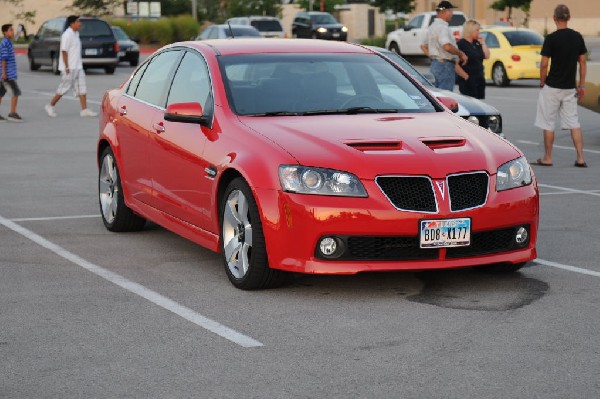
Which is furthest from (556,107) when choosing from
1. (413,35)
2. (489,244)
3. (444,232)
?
(413,35)

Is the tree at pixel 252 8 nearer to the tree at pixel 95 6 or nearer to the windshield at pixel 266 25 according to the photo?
the tree at pixel 95 6

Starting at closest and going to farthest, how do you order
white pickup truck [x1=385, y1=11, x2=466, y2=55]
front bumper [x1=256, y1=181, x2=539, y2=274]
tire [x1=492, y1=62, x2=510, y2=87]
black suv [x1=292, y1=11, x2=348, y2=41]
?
1. front bumper [x1=256, y1=181, x2=539, y2=274]
2. tire [x1=492, y1=62, x2=510, y2=87]
3. white pickup truck [x1=385, y1=11, x2=466, y2=55]
4. black suv [x1=292, y1=11, x2=348, y2=41]

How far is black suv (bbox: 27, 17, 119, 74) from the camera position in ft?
129

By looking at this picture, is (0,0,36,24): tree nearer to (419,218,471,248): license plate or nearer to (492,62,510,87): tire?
(492,62,510,87): tire

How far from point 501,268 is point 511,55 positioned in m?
23.9

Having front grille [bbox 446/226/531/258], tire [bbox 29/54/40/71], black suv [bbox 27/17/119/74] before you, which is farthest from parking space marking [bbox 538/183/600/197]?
tire [bbox 29/54/40/71]

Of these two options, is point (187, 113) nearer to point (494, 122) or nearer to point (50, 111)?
point (494, 122)

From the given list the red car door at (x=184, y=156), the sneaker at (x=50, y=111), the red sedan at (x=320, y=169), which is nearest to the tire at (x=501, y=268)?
the red sedan at (x=320, y=169)

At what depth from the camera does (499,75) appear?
106 feet

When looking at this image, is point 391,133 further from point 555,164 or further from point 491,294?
point 555,164

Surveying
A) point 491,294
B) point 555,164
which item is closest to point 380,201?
point 491,294

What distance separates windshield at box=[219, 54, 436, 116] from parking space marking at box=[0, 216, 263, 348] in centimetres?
138

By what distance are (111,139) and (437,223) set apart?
12.0ft

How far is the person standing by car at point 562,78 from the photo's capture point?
14961 millimetres
